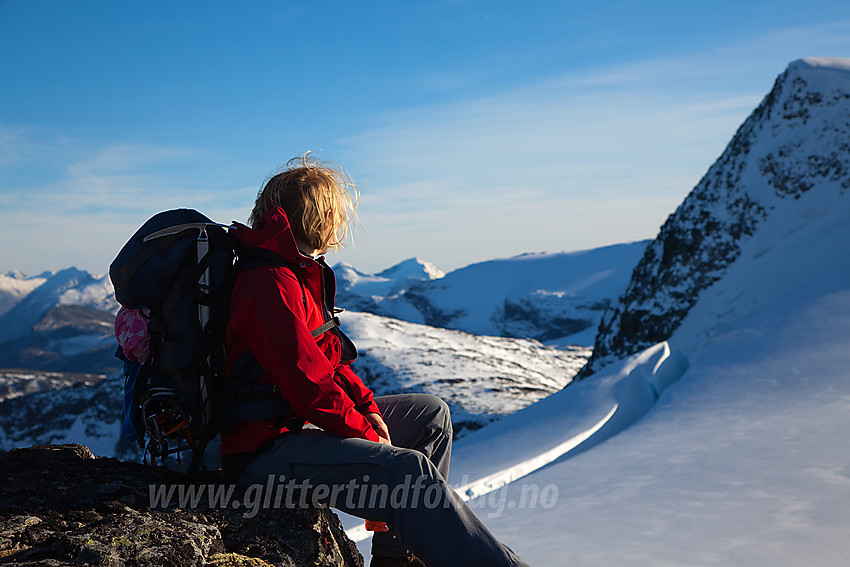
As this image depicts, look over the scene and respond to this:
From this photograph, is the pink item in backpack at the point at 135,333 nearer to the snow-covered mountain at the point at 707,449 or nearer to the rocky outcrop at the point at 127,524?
the rocky outcrop at the point at 127,524

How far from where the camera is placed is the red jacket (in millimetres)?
3008

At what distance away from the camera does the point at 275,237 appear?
3.13 meters

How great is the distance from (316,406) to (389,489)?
0.53 meters

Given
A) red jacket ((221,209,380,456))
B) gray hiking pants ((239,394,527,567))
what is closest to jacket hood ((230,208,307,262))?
red jacket ((221,209,380,456))

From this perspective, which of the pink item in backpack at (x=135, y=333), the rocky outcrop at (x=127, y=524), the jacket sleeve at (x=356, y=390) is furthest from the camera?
the jacket sleeve at (x=356, y=390)

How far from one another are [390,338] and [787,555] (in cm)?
4513

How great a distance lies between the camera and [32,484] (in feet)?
10.8

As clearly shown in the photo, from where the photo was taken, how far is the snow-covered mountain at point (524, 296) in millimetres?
142625

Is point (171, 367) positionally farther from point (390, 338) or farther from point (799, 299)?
point (390, 338)

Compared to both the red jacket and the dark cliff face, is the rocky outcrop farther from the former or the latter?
the dark cliff face

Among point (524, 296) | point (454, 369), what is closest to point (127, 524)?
point (454, 369)

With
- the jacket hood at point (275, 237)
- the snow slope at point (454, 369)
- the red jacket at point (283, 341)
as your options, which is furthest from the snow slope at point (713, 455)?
the snow slope at point (454, 369)

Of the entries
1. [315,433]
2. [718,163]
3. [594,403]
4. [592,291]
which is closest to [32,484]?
[315,433]

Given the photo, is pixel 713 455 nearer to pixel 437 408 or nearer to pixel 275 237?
pixel 437 408
